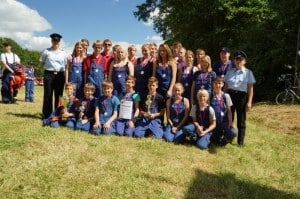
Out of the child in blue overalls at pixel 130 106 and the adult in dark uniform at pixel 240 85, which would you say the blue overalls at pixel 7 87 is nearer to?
the child in blue overalls at pixel 130 106

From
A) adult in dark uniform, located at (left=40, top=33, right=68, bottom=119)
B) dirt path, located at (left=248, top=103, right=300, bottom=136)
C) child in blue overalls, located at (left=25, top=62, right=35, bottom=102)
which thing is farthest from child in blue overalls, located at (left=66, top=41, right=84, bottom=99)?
child in blue overalls, located at (left=25, top=62, right=35, bottom=102)

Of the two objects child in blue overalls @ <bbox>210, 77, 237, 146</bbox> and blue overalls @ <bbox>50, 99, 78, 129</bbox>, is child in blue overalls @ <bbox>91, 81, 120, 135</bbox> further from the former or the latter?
child in blue overalls @ <bbox>210, 77, 237, 146</bbox>

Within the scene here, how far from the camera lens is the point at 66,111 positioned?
906 centimetres

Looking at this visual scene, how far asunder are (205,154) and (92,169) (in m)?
2.42

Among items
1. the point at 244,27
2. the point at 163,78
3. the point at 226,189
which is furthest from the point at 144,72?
the point at 244,27

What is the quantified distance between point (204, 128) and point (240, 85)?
1139 millimetres

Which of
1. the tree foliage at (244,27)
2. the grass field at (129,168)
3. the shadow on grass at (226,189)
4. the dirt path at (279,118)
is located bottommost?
the shadow on grass at (226,189)

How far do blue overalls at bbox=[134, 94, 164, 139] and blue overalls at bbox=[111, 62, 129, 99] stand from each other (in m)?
0.62

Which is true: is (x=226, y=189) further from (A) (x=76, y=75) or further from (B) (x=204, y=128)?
(A) (x=76, y=75)

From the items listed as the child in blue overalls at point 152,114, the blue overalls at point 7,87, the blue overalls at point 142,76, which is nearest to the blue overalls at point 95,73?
the blue overalls at point 142,76

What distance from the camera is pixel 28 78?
17.9 metres

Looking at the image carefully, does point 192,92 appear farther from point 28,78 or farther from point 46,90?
point 28,78

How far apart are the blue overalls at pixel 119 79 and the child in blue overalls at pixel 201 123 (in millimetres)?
1650

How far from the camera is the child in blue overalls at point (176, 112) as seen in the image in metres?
8.53
